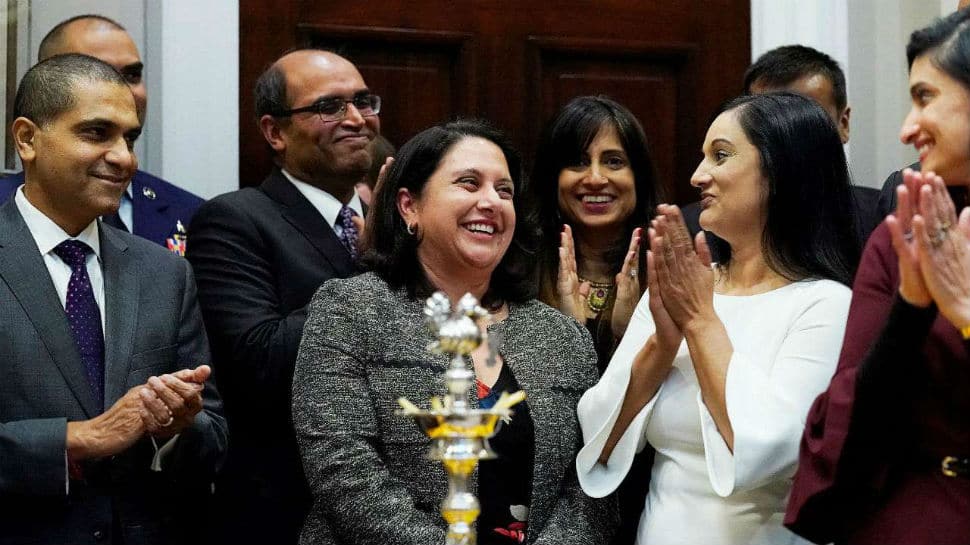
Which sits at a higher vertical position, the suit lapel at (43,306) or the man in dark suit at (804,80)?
the man in dark suit at (804,80)

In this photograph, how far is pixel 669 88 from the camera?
439 cm

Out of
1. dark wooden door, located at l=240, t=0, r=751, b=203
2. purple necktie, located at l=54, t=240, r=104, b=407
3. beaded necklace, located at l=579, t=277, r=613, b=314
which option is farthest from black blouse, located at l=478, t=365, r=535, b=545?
dark wooden door, located at l=240, t=0, r=751, b=203

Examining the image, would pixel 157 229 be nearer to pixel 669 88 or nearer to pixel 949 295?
pixel 669 88

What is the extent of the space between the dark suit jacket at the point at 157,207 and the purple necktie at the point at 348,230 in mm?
408

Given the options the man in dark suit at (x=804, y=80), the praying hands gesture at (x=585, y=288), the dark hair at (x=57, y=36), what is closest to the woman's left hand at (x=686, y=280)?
the praying hands gesture at (x=585, y=288)

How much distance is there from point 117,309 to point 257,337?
1.23 ft

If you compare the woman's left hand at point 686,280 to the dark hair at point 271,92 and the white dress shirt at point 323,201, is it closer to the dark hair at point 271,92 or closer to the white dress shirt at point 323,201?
the white dress shirt at point 323,201

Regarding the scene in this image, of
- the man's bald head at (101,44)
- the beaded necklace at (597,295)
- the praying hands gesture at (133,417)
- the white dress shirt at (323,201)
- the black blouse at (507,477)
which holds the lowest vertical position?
the black blouse at (507,477)

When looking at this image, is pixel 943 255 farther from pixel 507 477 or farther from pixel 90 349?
pixel 90 349

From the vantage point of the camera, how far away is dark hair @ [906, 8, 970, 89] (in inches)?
86.7

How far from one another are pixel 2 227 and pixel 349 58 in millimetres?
1447

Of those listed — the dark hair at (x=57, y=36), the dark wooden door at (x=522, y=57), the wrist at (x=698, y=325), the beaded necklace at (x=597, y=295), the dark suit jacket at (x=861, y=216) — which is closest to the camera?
the wrist at (x=698, y=325)

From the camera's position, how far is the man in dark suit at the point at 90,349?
2.76 m

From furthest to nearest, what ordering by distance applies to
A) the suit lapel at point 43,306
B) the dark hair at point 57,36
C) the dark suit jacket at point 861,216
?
1. the dark hair at point 57,36
2. the dark suit jacket at point 861,216
3. the suit lapel at point 43,306
